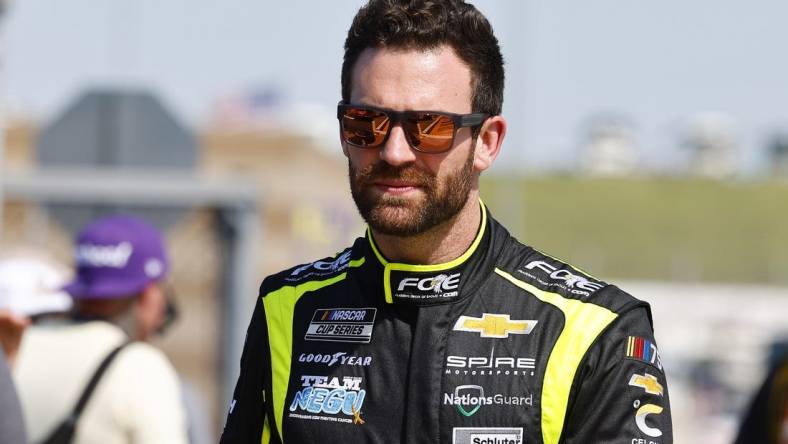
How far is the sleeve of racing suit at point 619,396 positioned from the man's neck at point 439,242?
0.35 m

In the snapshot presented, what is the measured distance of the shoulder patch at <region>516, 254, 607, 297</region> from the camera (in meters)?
2.70

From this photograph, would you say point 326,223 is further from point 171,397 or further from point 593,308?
point 593,308

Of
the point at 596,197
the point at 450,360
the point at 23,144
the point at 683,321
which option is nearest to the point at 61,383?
the point at 450,360

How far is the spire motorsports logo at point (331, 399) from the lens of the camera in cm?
269

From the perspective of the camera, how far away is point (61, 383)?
412cm

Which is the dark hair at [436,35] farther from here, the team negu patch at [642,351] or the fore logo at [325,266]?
the team negu patch at [642,351]

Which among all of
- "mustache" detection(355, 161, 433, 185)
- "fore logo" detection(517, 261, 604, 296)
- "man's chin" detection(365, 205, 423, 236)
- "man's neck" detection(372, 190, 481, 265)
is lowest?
"fore logo" detection(517, 261, 604, 296)

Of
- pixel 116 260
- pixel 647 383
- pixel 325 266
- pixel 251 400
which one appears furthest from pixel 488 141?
pixel 116 260

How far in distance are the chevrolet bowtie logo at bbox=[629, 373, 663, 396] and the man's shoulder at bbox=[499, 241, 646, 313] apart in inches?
5.4

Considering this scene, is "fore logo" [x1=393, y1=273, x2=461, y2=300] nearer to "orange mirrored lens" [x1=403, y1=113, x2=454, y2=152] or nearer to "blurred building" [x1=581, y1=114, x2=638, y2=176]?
"orange mirrored lens" [x1=403, y1=113, x2=454, y2=152]

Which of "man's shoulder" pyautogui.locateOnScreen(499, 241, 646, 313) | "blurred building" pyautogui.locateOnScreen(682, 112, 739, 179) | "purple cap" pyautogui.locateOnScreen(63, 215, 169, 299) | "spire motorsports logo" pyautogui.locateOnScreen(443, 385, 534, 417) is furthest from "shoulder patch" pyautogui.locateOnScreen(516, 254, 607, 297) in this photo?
"blurred building" pyautogui.locateOnScreen(682, 112, 739, 179)

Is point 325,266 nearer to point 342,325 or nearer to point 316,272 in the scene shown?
point 316,272

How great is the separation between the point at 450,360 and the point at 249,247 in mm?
3900

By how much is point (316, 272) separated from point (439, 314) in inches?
13.8
